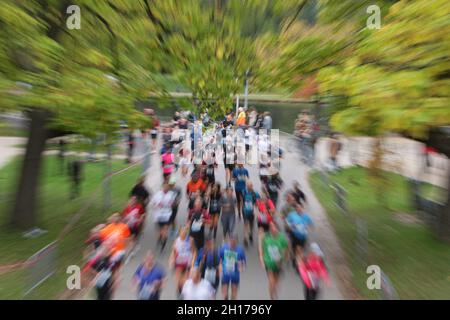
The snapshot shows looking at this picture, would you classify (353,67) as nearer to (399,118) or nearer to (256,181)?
(399,118)

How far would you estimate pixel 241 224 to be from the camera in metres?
11.1

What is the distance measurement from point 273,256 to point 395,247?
14.0 ft

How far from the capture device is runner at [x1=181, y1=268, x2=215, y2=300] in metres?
5.91

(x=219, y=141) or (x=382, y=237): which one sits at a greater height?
(x=219, y=141)

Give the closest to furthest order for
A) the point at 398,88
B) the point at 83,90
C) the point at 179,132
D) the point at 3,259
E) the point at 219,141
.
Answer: the point at 398,88, the point at 83,90, the point at 3,259, the point at 179,132, the point at 219,141

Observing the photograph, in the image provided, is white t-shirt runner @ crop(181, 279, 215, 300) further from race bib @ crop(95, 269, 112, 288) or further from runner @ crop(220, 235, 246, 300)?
race bib @ crop(95, 269, 112, 288)

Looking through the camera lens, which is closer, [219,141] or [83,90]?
[83,90]

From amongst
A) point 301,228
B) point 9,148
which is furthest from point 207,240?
point 9,148

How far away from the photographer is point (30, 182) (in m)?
10.2

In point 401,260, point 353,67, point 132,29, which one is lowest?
point 401,260

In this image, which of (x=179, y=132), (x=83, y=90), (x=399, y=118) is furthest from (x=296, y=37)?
(x=179, y=132)

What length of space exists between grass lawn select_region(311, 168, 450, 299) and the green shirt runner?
5.62 feet

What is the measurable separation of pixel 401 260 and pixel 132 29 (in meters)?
7.95

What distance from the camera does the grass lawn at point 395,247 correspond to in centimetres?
782
